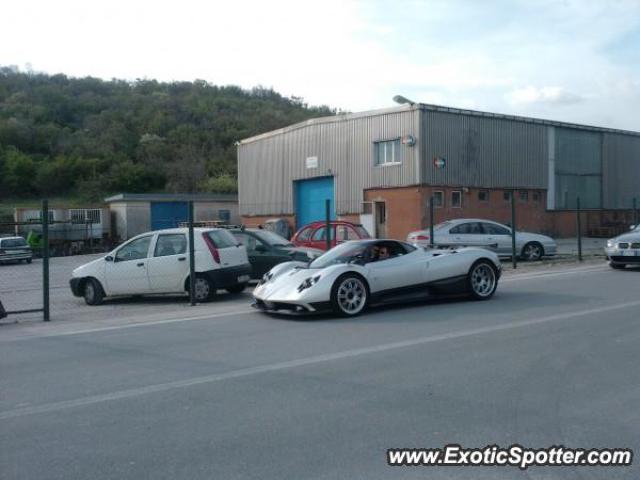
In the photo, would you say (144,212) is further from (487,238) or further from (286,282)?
(286,282)

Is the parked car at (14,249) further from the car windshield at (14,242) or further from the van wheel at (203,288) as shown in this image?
the van wheel at (203,288)

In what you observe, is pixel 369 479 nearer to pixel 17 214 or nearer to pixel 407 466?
pixel 407 466

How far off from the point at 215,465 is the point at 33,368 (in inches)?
169

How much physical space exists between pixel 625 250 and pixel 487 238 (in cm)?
524

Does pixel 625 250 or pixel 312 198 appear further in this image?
pixel 312 198

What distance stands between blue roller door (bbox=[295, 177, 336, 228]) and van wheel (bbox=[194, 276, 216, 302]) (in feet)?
75.5

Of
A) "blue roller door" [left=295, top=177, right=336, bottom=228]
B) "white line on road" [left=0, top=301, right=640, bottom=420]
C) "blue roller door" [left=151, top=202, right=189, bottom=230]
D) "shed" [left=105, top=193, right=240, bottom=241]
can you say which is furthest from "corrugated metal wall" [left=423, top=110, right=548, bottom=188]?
"white line on road" [left=0, top=301, right=640, bottom=420]

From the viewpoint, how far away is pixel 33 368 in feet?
26.9

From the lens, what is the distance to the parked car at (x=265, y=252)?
16.3m

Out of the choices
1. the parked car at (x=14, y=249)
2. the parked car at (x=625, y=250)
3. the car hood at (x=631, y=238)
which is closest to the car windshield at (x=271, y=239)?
the parked car at (x=625, y=250)

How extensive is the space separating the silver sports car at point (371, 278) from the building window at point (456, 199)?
20921 mm

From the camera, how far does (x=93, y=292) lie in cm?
1449

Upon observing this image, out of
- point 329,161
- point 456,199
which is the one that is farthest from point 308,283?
point 329,161

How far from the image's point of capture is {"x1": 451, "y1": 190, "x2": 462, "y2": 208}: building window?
33.5 m
